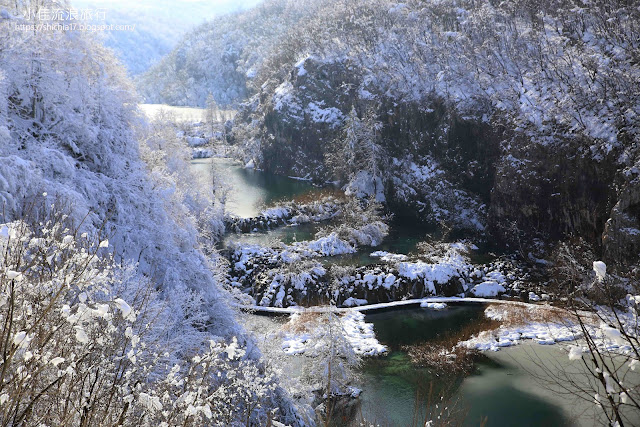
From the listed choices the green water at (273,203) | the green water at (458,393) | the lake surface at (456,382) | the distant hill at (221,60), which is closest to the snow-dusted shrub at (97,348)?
the lake surface at (456,382)

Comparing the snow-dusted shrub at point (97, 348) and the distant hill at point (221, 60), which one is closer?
Result: the snow-dusted shrub at point (97, 348)

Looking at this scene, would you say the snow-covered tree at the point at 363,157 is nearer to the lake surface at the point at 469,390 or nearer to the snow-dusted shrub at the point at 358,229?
the snow-dusted shrub at the point at 358,229

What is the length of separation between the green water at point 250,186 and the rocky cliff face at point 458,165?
352 centimetres

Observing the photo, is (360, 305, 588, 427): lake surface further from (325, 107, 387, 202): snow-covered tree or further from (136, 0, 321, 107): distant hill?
(136, 0, 321, 107): distant hill

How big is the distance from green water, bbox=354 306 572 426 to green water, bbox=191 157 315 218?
25440 mm

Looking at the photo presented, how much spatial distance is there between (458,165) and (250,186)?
84.0 ft

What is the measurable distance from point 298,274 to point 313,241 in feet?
25.2

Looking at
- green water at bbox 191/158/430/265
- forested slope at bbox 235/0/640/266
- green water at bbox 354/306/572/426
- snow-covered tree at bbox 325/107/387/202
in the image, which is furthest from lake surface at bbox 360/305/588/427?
snow-covered tree at bbox 325/107/387/202

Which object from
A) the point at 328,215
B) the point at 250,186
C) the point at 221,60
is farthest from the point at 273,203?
the point at 221,60

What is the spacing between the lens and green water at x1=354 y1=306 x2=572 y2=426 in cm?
1645

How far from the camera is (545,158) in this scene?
119 feet

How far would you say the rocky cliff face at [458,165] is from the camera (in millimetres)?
32250

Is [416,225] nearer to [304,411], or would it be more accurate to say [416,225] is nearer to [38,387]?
[304,411]

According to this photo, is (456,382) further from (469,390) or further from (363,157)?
(363,157)
